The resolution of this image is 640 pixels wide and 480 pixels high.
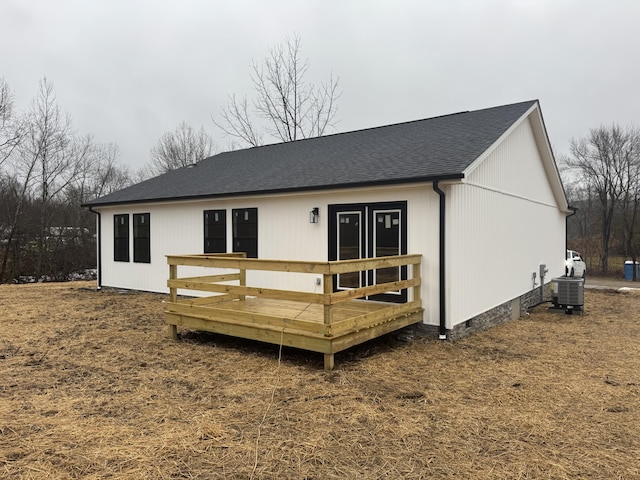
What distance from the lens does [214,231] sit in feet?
31.9

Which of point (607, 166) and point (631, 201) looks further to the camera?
point (607, 166)

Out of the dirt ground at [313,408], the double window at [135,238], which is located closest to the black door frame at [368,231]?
the dirt ground at [313,408]

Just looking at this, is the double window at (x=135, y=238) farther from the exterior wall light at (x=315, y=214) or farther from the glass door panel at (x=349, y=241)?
the glass door panel at (x=349, y=241)

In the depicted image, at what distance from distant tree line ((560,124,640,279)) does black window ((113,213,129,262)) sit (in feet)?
68.4

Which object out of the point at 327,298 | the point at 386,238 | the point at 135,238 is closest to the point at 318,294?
the point at 327,298

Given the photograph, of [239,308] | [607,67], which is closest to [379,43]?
[607,67]

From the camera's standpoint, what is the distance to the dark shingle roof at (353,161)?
700 centimetres

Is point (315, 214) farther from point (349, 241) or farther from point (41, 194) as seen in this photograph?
point (41, 194)

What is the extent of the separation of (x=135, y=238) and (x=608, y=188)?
2419cm

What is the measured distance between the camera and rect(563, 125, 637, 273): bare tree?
22922 mm

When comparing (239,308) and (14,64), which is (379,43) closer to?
(239,308)

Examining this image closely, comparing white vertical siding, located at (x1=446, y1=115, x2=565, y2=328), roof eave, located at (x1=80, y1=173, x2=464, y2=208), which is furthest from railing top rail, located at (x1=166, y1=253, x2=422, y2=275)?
roof eave, located at (x1=80, y1=173, x2=464, y2=208)

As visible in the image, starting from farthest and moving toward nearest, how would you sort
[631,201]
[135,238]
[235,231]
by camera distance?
[631,201] < [135,238] < [235,231]

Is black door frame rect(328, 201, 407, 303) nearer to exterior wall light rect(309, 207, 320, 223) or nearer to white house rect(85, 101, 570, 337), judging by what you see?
white house rect(85, 101, 570, 337)
